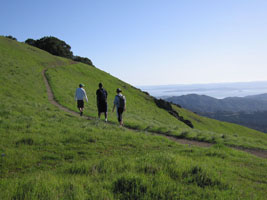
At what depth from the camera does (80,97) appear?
631 inches

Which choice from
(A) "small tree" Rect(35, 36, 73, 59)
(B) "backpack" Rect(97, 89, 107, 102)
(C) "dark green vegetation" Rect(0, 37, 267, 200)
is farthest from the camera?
(A) "small tree" Rect(35, 36, 73, 59)

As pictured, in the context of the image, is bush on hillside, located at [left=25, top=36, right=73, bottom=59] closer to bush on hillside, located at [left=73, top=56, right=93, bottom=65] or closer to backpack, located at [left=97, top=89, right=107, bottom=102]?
bush on hillside, located at [left=73, top=56, right=93, bottom=65]

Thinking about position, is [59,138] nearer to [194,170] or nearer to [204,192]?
[194,170]

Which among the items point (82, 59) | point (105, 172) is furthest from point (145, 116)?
point (82, 59)

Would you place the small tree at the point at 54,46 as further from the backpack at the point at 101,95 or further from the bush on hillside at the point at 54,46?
the backpack at the point at 101,95

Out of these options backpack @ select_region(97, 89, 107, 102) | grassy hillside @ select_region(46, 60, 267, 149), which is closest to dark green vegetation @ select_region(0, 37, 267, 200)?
backpack @ select_region(97, 89, 107, 102)

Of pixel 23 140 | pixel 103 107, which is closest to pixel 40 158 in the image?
pixel 23 140

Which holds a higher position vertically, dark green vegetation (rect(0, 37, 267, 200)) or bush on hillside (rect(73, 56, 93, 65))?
bush on hillside (rect(73, 56, 93, 65))

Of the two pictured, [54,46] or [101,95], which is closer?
[101,95]

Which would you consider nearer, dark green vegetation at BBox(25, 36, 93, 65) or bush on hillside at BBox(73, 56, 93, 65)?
dark green vegetation at BBox(25, 36, 93, 65)

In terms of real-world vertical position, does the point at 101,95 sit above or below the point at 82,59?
below

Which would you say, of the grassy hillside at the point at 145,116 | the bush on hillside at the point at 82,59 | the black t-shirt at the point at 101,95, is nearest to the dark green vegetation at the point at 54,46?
the bush on hillside at the point at 82,59

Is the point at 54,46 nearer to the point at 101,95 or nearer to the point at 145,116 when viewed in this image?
the point at 145,116

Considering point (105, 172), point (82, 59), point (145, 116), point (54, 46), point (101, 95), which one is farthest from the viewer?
point (82, 59)
